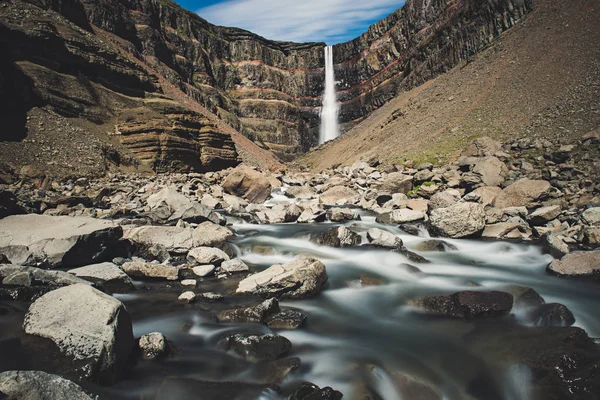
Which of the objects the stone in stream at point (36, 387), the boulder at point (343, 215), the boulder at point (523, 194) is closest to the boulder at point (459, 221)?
the boulder at point (523, 194)

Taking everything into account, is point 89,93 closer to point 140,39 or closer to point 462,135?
point 462,135

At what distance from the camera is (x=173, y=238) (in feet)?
27.7

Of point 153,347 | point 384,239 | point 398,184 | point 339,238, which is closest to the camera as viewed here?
point 153,347

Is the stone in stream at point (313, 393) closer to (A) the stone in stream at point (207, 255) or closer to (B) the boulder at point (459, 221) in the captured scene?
(A) the stone in stream at point (207, 255)

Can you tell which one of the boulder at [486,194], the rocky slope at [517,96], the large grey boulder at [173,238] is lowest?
the large grey boulder at [173,238]

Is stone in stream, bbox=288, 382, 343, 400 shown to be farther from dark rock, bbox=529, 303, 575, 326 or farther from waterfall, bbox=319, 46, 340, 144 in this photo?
waterfall, bbox=319, 46, 340, 144

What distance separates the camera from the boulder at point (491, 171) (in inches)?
558

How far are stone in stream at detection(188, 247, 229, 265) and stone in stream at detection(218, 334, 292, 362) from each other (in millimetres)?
3259

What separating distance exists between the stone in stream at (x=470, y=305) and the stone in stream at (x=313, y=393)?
2.93m

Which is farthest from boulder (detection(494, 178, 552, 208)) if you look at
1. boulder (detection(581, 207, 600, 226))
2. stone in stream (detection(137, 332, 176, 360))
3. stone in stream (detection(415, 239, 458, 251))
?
stone in stream (detection(137, 332, 176, 360))

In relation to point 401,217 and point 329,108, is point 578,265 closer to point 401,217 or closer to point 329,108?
point 401,217

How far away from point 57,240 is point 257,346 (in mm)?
5485

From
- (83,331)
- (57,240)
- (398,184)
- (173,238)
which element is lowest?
(173,238)

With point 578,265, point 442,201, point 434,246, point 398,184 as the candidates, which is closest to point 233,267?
point 434,246
